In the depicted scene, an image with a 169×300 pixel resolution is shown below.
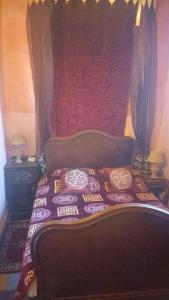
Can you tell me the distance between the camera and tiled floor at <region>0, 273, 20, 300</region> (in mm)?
1933

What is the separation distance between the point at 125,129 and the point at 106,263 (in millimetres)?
1979

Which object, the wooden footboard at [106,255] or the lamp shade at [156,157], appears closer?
the wooden footboard at [106,255]

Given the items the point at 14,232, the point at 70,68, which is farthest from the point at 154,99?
the point at 14,232

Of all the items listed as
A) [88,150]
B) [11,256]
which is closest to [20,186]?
[11,256]

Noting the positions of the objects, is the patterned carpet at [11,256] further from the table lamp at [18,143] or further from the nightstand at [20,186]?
the table lamp at [18,143]

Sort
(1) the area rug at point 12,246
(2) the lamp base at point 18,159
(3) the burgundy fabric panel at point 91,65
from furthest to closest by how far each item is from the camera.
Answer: (2) the lamp base at point 18,159 → (3) the burgundy fabric panel at point 91,65 → (1) the area rug at point 12,246

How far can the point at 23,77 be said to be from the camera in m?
2.88

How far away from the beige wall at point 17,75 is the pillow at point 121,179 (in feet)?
3.85

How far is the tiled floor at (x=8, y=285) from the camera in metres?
1.93

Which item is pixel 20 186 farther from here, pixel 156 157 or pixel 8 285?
pixel 156 157

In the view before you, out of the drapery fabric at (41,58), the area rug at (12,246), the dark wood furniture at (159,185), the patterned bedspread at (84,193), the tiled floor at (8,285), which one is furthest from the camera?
the dark wood furniture at (159,185)

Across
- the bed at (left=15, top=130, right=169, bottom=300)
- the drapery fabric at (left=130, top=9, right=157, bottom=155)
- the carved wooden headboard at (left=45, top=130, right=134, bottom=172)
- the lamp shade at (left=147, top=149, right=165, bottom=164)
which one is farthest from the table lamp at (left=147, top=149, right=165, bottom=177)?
the bed at (left=15, top=130, right=169, bottom=300)

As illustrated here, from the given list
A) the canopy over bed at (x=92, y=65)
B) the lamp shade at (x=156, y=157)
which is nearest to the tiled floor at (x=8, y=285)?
the canopy over bed at (x=92, y=65)

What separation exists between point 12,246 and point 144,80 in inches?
92.2
